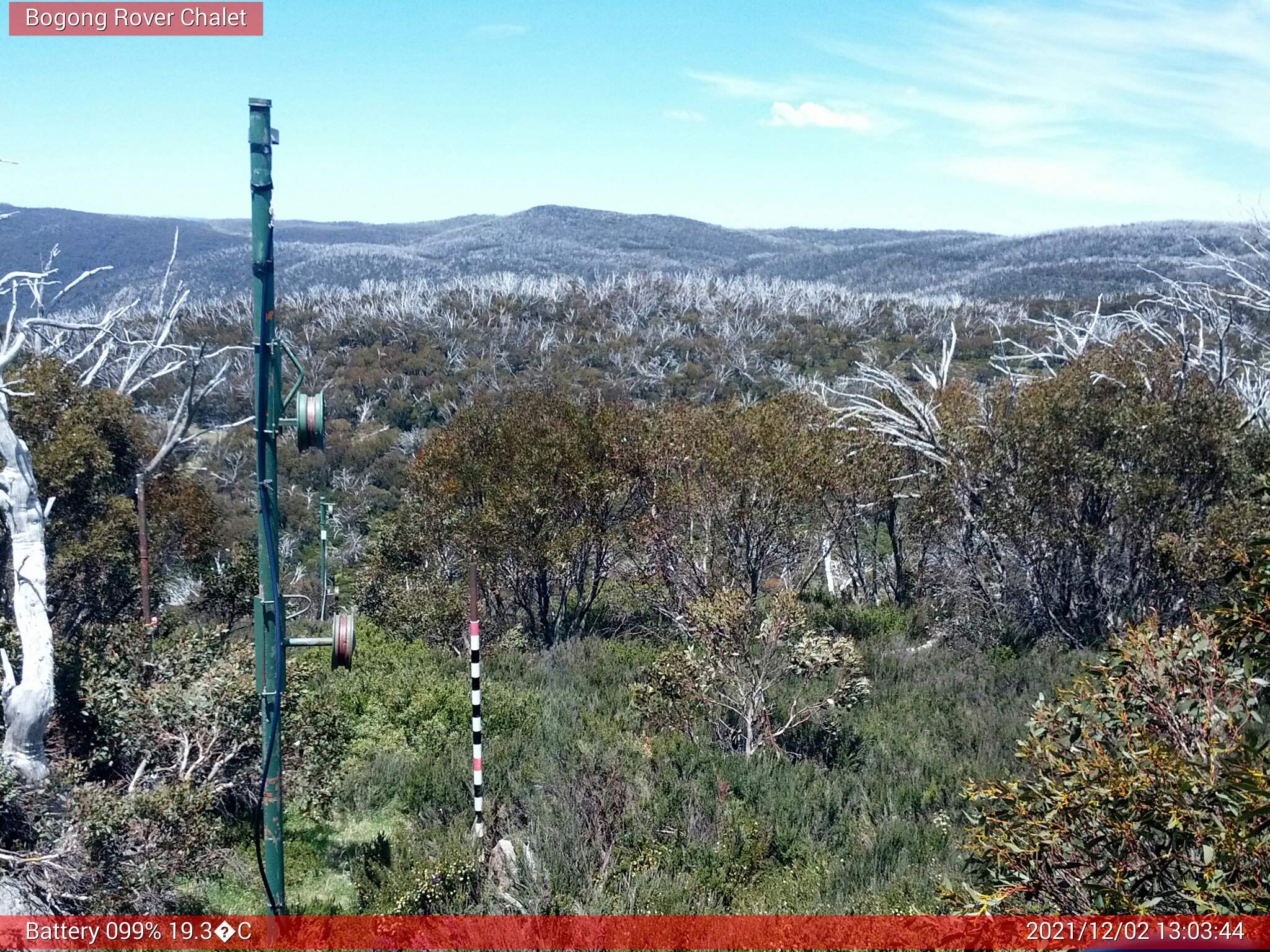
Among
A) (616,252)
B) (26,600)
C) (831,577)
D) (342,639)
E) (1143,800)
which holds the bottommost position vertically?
(831,577)

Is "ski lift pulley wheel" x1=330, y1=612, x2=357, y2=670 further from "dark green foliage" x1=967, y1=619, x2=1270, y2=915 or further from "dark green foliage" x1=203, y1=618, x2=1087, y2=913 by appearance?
"dark green foliage" x1=967, y1=619, x2=1270, y2=915

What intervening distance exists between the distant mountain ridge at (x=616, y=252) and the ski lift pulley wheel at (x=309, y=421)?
65158mm

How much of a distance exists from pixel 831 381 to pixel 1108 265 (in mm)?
49187

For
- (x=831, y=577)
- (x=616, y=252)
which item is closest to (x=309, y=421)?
(x=831, y=577)

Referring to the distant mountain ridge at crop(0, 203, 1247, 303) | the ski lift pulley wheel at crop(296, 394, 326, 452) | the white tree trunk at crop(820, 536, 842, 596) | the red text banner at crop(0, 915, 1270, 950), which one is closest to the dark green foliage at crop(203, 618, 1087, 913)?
the red text banner at crop(0, 915, 1270, 950)

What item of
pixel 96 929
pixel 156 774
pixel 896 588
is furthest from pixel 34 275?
pixel 896 588

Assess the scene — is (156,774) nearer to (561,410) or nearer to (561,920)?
(561,920)

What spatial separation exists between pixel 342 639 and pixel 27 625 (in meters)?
3.67

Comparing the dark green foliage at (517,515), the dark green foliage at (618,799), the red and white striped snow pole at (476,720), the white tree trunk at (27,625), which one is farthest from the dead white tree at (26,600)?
the dark green foliage at (517,515)

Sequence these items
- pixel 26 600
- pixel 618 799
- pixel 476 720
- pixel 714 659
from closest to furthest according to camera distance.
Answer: pixel 476 720
pixel 26 600
pixel 618 799
pixel 714 659

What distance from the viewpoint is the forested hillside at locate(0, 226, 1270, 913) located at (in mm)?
4664

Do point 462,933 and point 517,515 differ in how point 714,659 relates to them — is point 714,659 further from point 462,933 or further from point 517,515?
point 517,515

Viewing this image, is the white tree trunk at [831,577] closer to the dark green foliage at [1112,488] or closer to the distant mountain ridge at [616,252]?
the dark green foliage at [1112,488]

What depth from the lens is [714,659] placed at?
9883mm
